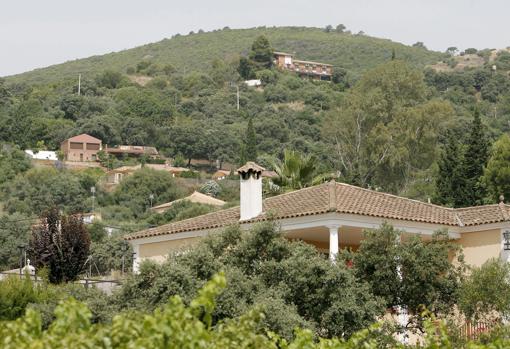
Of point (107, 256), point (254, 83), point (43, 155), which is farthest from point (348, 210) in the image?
point (254, 83)

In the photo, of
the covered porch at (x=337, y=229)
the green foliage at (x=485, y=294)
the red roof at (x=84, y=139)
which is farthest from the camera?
the red roof at (x=84, y=139)

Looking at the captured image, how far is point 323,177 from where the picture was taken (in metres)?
40.7

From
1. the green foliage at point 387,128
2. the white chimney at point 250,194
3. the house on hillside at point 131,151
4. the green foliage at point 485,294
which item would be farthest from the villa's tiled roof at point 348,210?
the house on hillside at point 131,151

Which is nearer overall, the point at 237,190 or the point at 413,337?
the point at 413,337

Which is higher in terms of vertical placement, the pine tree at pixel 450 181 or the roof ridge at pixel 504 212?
the roof ridge at pixel 504 212

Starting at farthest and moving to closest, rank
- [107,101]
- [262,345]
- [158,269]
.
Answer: [107,101]
[158,269]
[262,345]

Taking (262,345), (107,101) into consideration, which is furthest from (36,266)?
(107,101)

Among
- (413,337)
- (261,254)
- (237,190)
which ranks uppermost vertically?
(261,254)

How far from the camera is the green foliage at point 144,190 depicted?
10071cm

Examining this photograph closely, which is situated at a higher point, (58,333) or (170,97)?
(58,333)

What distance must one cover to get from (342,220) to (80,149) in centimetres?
10291

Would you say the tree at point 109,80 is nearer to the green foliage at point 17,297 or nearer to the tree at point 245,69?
the tree at point 245,69

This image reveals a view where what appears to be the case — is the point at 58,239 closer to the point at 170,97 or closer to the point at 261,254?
the point at 261,254

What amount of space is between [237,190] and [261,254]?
79875mm
